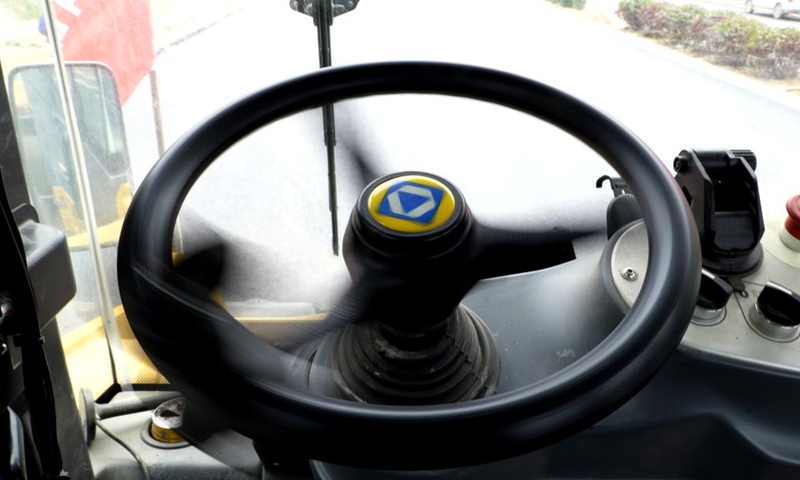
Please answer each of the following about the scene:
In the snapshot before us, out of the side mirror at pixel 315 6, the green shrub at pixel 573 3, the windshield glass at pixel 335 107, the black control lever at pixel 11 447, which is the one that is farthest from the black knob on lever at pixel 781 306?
the black control lever at pixel 11 447

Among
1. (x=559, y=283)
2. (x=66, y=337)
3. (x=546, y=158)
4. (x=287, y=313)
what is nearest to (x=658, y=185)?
(x=559, y=283)

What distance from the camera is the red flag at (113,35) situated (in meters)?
1.09

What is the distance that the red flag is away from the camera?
1.09m

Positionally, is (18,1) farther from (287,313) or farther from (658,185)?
(658,185)

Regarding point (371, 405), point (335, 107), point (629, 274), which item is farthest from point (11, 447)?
point (629, 274)

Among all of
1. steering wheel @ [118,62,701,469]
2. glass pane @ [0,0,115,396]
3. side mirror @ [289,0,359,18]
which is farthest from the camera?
side mirror @ [289,0,359,18]

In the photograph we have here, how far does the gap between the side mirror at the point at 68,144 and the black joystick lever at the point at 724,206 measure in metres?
0.94

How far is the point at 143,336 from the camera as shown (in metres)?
0.61

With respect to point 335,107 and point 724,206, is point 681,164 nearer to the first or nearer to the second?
point 724,206

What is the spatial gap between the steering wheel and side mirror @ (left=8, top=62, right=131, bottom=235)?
39 centimetres

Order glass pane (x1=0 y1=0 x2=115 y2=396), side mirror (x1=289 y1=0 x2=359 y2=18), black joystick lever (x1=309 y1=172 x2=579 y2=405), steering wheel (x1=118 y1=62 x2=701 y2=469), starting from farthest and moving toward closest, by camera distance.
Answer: side mirror (x1=289 y1=0 x2=359 y2=18), glass pane (x1=0 y1=0 x2=115 y2=396), black joystick lever (x1=309 y1=172 x2=579 y2=405), steering wheel (x1=118 y1=62 x2=701 y2=469)

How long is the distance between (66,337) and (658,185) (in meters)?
1.04

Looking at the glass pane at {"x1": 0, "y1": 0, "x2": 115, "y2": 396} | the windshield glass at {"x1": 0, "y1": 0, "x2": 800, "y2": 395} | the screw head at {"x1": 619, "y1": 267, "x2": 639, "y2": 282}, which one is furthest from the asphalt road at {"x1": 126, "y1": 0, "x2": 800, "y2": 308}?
the screw head at {"x1": 619, "y1": 267, "x2": 639, "y2": 282}

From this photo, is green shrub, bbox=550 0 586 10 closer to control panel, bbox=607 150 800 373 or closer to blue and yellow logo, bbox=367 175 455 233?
control panel, bbox=607 150 800 373
